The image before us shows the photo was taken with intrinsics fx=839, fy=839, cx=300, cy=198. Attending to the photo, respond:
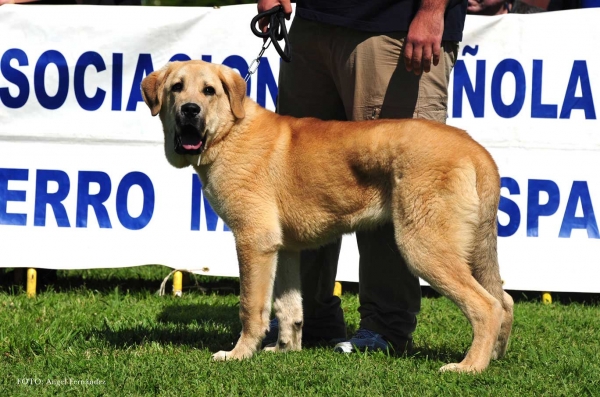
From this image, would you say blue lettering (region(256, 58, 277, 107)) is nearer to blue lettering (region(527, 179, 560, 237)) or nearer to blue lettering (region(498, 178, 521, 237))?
blue lettering (region(498, 178, 521, 237))

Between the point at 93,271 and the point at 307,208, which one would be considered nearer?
the point at 307,208

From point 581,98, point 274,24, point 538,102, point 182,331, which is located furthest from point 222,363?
point 581,98

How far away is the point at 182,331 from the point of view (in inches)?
204

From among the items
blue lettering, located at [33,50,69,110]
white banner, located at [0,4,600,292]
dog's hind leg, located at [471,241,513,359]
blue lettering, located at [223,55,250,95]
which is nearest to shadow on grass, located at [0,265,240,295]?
white banner, located at [0,4,600,292]

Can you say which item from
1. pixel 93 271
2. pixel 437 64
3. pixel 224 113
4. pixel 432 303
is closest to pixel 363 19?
pixel 437 64

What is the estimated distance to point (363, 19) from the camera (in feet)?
15.0

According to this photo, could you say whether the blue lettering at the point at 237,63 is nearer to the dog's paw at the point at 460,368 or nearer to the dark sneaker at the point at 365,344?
the dark sneaker at the point at 365,344

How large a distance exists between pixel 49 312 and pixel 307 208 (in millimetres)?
2180

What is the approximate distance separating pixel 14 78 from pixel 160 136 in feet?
4.26

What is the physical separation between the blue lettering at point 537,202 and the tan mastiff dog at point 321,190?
2.29 m

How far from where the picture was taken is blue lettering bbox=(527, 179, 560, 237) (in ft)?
21.6

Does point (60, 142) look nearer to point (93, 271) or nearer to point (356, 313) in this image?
point (93, 271)

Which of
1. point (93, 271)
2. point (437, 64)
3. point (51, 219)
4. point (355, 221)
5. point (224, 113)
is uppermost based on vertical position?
point (437, 64)

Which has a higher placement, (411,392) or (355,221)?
(355,221)
